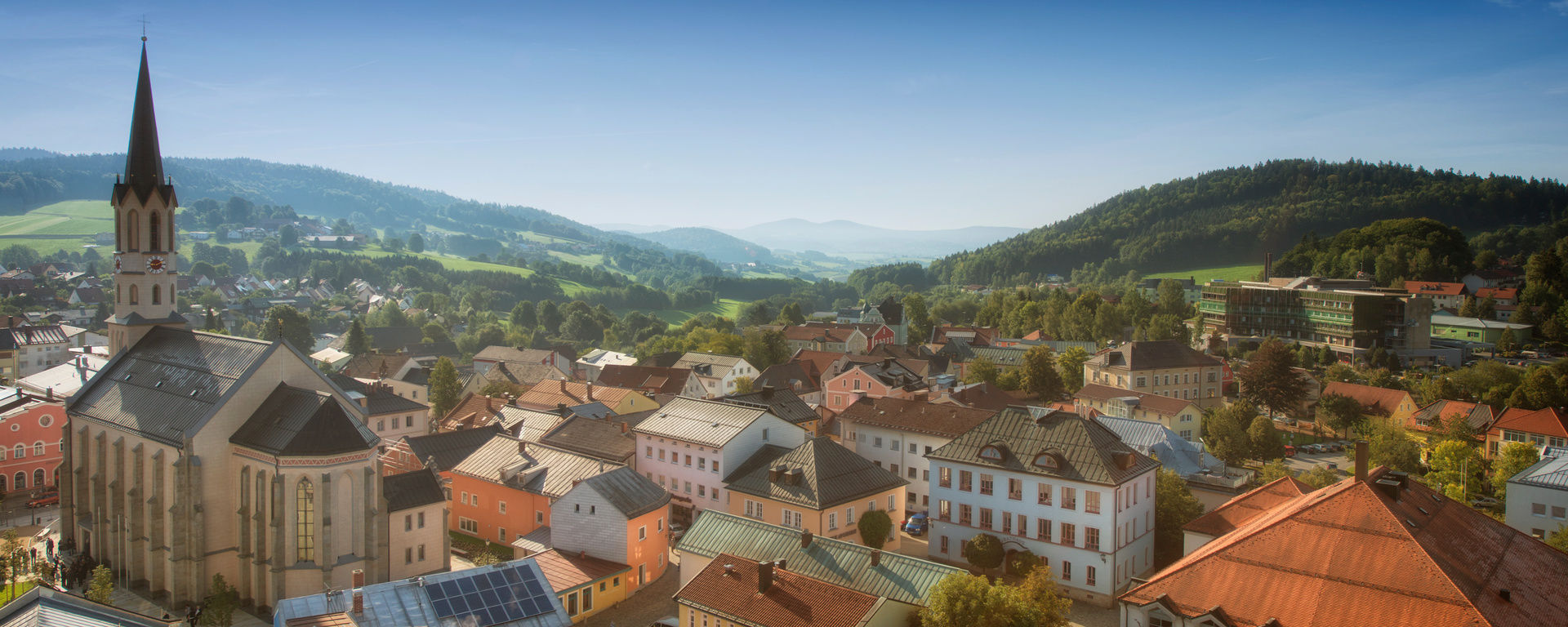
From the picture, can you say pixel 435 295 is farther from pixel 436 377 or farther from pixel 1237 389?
pixel 1237 389

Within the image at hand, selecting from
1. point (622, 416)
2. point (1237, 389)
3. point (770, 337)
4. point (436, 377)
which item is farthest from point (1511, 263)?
point (436, 377)

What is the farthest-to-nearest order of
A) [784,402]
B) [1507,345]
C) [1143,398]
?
[1507,345] < [1143,398] < [784,402]

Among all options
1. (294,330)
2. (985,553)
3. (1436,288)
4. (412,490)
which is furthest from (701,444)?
(1436,288)

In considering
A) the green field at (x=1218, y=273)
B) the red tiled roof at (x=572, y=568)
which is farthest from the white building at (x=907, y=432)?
the green field at (x=1218, y=273)

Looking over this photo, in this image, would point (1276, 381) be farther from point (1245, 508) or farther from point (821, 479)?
point (821, 479)

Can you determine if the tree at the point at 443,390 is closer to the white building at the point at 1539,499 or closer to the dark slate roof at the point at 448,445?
the dark slate roof at the point at 448,445

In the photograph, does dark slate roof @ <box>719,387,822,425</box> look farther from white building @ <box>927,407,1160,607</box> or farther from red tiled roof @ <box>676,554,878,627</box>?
red tiled roof @ <box>676,554,878,627</box>
